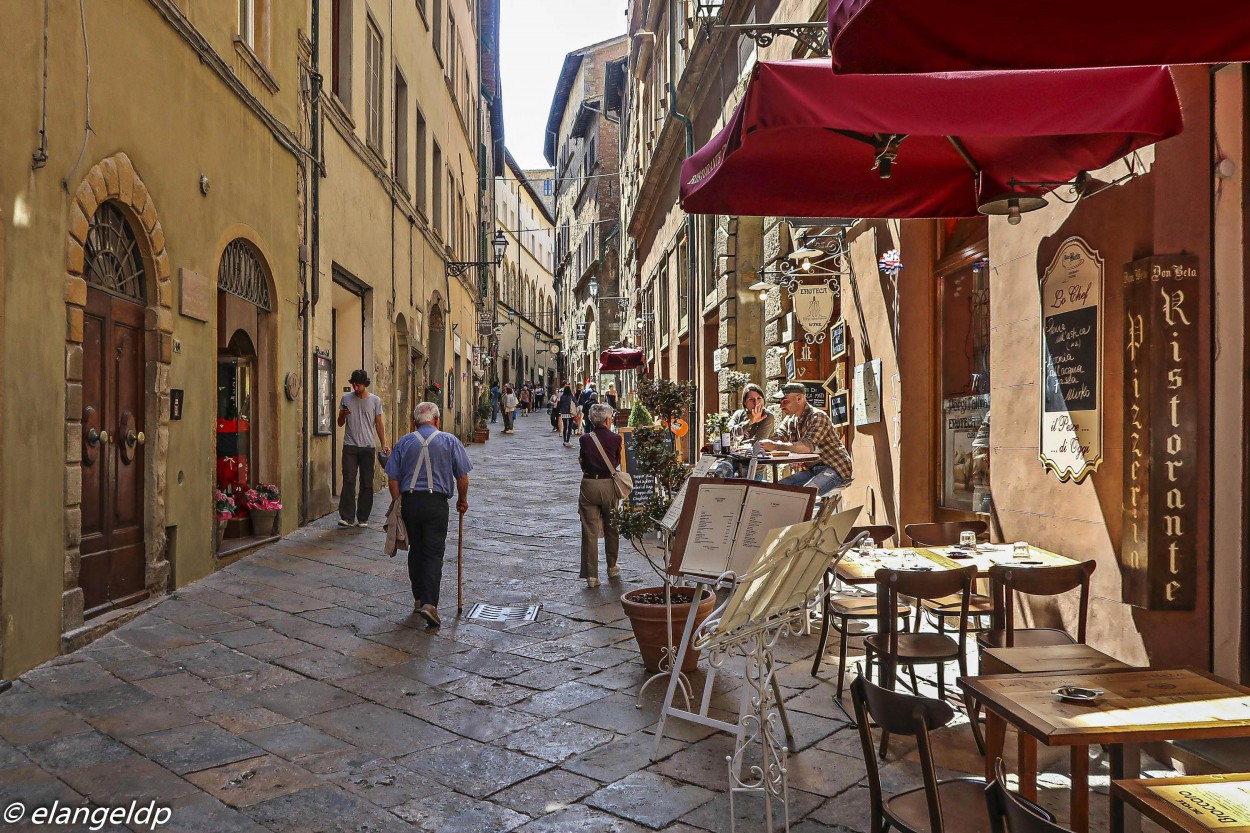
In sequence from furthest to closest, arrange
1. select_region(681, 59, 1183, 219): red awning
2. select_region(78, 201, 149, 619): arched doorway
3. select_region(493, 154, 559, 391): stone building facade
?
1. select_region(493, 154, 559, 391): stone building facade
2. select_region(78, 201, 149, 619): arched doorway
3. select_region(681, 59, 1183, 219): red awning

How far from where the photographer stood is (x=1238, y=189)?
3.79 metres

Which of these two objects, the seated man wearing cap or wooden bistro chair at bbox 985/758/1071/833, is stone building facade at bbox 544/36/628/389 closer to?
the seated man wearing cap

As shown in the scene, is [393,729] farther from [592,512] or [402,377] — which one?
[402,377]

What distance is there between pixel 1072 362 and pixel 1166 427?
86 cm

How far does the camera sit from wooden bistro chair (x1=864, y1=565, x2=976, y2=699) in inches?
161

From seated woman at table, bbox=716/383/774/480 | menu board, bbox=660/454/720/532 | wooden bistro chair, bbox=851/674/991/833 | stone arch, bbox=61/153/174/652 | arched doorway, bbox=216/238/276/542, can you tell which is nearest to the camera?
wooden bistro chair, bbox=851/674/991/833

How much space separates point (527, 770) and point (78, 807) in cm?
162

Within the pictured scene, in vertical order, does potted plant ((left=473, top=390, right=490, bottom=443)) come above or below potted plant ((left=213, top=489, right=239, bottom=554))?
above

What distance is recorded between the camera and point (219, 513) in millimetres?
8070

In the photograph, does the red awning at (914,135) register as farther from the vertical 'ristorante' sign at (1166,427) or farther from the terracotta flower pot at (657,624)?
the terracotta flower pot at (657,624)

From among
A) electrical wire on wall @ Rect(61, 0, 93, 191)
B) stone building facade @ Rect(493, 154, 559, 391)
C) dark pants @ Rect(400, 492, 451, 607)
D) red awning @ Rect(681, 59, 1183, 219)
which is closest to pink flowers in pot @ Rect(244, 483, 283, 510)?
dark pants @ Rect(400, 492, 451, 607)

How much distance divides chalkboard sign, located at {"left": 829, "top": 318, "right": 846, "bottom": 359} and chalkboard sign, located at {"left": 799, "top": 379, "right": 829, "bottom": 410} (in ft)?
1.37

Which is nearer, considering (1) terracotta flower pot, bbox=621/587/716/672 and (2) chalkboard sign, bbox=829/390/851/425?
(1) terracotta flower pot, bbox=621/587/716/672

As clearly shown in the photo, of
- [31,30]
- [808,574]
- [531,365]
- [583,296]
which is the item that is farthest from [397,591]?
[531,365]
